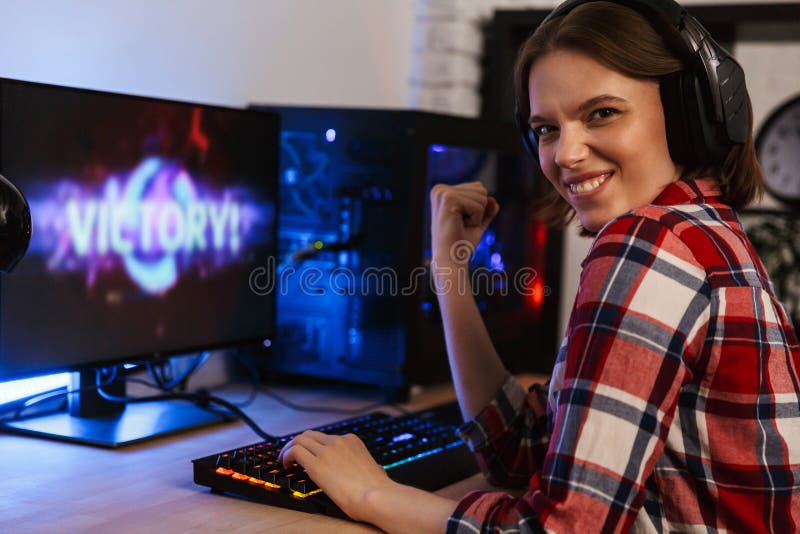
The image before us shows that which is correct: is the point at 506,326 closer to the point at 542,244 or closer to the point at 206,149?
the point at 542,244

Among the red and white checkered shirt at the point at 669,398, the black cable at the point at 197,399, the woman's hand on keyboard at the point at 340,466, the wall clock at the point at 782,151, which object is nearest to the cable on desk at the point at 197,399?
the black cable at the point at 197,399

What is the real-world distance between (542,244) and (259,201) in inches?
26.4

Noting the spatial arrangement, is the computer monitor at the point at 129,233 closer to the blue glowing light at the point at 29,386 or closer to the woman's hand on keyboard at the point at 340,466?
the blue glowing light at the point at 29,386

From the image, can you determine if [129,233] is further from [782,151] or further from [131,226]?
[782,151]

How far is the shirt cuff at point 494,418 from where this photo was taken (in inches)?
42.8

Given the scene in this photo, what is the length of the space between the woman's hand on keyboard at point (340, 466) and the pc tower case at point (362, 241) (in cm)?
51

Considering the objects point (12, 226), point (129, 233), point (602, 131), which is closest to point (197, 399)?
point (129, 233)

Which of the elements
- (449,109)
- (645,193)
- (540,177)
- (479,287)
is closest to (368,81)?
(449,109)

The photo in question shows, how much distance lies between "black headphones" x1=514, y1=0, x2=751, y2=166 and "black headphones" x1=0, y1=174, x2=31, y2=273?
0.55 metres

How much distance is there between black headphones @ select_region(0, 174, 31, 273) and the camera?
0.82 m

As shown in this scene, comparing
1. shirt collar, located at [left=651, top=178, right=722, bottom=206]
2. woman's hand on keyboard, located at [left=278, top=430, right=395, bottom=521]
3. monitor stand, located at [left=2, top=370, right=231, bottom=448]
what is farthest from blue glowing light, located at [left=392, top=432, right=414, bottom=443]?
shirt collar, located at [left=651, top=178, right=722, bottom=206]

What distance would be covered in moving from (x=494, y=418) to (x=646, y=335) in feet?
1.30

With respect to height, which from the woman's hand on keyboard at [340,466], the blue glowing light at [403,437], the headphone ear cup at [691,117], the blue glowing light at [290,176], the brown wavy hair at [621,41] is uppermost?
the brown wavy hair at [621,41]

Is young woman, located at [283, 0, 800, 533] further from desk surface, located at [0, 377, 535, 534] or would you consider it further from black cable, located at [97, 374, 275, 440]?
black cable, located at [97, 374, 275, 440]
